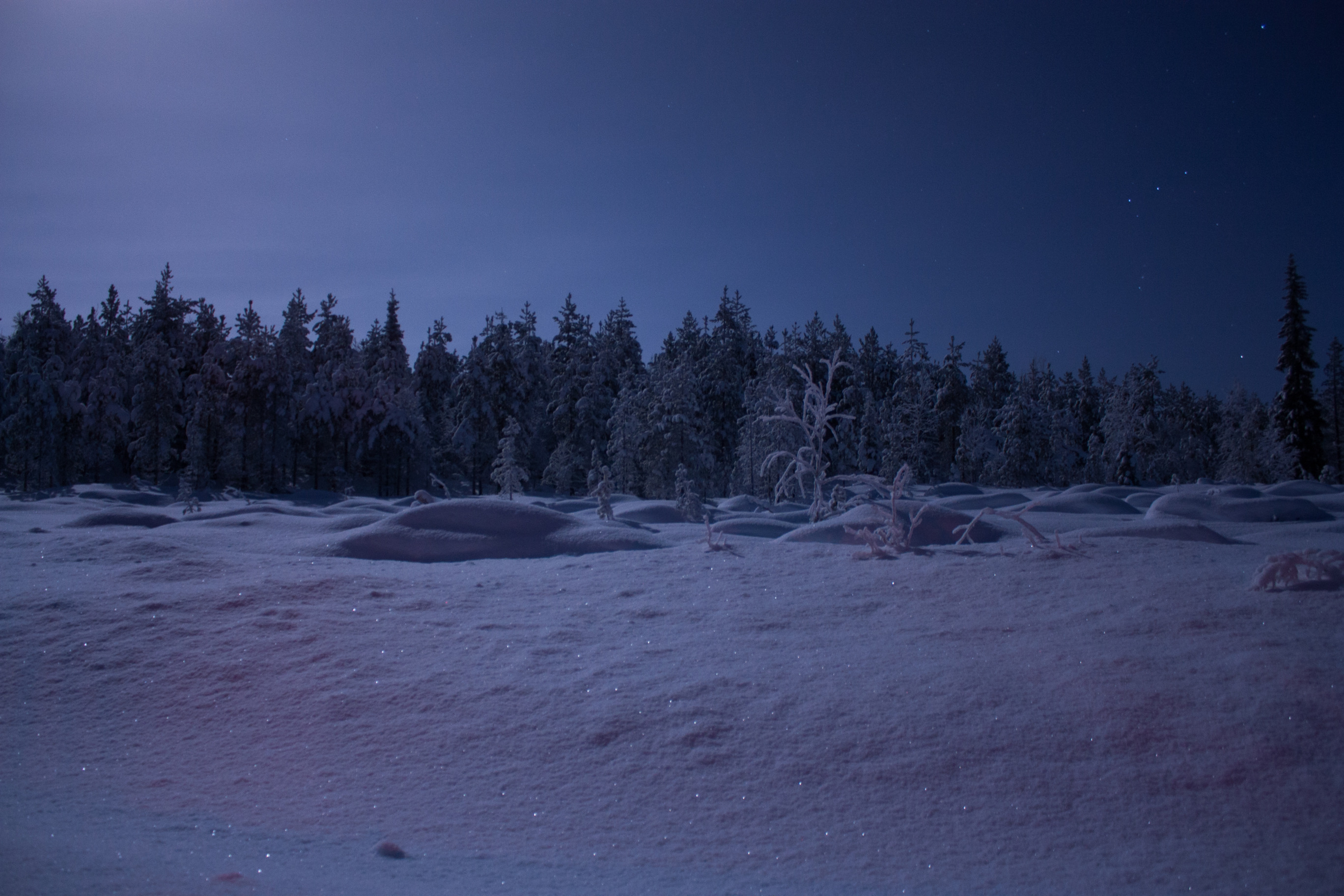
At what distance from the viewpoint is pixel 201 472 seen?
1147 inches

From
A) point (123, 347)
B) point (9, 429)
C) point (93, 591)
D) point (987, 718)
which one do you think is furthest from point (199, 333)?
point (987, 718)

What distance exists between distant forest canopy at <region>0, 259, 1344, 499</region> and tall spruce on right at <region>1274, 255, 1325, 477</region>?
3.3 inches

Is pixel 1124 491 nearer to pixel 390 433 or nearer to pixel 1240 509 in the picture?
pixel 1240 509

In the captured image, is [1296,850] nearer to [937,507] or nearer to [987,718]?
[987,718]

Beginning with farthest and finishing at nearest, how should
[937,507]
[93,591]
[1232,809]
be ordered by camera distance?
[937,507]
[93,591]
[1232,809]

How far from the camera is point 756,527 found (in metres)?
10.7

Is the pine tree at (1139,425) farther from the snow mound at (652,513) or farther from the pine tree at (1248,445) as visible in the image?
the snow mound at (652,513)

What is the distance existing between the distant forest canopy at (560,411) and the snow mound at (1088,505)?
39.4ft

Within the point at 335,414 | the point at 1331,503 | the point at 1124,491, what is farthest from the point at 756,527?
the point at 335,414

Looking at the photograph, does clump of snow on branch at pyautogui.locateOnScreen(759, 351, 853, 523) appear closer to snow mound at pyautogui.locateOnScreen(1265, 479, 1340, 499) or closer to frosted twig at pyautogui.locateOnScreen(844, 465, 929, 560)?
frosted twig at pyautogui.locateOnScreen(844, 465, 929, 560)

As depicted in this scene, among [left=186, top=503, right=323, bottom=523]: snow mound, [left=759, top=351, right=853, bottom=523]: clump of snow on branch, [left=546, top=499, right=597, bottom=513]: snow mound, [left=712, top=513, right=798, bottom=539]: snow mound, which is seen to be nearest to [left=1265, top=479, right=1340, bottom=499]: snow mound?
[left=712, top=513, right=798, bottom=539]: snow mound

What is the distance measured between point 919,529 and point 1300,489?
488 inches

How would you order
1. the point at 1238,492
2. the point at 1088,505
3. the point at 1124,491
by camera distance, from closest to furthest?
the point at 1088,505
the point at 1238,492
the point at 1124,491

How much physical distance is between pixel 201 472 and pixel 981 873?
108 ft
